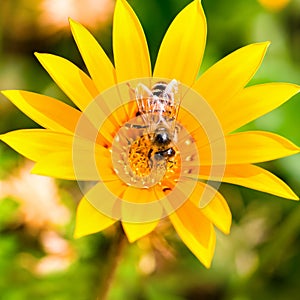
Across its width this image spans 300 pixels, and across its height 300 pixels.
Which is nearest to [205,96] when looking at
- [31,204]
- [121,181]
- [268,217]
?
[121,181]

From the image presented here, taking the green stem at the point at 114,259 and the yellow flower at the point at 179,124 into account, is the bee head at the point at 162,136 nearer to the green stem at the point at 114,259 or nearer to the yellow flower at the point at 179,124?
the yellow flower at the point at 179,124

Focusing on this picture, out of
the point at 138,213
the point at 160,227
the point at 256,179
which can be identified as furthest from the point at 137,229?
the point at 160,227

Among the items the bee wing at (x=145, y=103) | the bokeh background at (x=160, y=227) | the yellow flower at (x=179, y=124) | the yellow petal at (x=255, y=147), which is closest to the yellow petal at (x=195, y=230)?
the yellow flower at (x=179, y=124)

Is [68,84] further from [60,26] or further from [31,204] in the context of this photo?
[60,26]

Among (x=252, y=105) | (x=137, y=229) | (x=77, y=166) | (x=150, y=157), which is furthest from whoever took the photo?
(x=150, y=157)

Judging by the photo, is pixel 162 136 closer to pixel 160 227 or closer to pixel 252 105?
pixel 252 105
